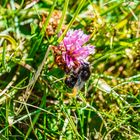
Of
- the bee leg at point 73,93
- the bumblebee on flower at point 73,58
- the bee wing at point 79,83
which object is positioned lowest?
the bee leg at point 73,93

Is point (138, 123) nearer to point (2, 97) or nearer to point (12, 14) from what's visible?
point (2, 97)

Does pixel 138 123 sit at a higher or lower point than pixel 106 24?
lower

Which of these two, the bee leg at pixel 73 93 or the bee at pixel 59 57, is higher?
the bee at pixel 59 57

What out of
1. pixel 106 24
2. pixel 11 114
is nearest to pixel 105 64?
pixel 106 24
